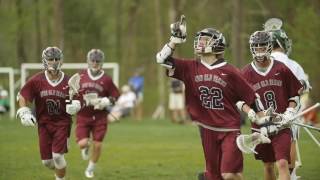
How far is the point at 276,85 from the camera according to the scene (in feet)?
37.2

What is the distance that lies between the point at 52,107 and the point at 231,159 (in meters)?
3.94

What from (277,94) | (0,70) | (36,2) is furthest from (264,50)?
(36,2)

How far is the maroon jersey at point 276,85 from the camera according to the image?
37.2ft

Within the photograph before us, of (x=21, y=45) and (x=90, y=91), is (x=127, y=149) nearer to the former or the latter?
(x=90, y=91)

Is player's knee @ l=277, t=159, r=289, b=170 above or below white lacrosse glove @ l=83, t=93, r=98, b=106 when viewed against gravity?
below

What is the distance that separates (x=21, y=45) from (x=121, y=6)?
805 cm

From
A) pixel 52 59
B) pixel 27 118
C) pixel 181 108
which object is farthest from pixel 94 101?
pixel 181 108

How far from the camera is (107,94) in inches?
632

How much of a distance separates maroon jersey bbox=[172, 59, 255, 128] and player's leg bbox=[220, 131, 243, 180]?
204 mm

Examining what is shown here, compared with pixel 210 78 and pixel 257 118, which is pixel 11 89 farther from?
pixel 257 118

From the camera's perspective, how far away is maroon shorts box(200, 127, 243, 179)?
10242 millimetres

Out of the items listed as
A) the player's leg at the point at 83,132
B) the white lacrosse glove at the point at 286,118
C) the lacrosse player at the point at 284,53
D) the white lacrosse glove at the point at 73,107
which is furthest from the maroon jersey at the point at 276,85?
the player's leg at the point at 83,132

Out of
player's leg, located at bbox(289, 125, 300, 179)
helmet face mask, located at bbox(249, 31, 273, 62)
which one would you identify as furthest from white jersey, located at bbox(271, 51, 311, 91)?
helmet face mask, located at bbox(249, 31, 273, 62)

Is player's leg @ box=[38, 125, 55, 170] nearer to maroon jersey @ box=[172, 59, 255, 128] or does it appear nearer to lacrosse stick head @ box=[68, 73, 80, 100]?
lacrosse stick head @ box=[68, 73, 80, 100]
